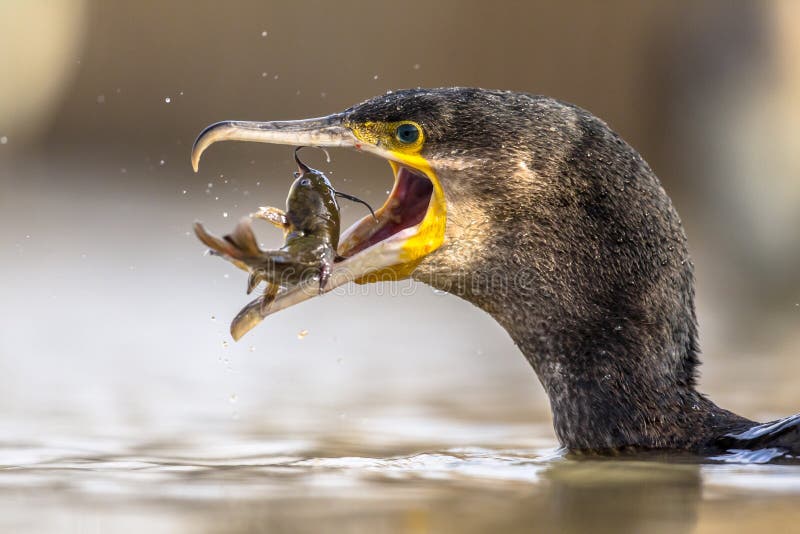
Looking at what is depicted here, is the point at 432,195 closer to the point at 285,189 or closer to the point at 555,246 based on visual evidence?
the point at 555,246

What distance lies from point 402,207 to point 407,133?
32cm

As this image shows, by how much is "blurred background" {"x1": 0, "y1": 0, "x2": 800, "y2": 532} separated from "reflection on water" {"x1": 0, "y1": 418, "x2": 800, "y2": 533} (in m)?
0.47

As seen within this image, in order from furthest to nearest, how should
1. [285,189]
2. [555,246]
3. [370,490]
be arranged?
[285,189] → [555,246] → [370,490]

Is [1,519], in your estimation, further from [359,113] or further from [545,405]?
[545,405]

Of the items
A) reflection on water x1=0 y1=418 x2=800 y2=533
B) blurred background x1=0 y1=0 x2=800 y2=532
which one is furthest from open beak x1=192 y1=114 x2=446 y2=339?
blurred background x1=0 y1=0 x2=800 y2=532

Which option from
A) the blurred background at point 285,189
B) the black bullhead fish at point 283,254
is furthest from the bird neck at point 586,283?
the blurred background at point 285,189

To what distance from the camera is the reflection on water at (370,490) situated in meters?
3.32

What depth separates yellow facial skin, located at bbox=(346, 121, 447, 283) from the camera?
4.25m

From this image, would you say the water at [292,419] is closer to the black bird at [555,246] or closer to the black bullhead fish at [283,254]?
the black bird at [555,246]

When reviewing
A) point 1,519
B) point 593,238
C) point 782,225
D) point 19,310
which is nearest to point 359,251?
point 593,238

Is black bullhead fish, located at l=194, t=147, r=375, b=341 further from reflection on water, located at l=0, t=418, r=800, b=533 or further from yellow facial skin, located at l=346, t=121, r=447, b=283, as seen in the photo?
reflection on water, located at l=0, t=418, r=800, b=533

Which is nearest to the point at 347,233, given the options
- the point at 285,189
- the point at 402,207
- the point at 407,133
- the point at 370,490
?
the point at 402,207

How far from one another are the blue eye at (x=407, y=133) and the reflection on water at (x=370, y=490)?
1002 millimetres

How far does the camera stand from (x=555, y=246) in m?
4.32
